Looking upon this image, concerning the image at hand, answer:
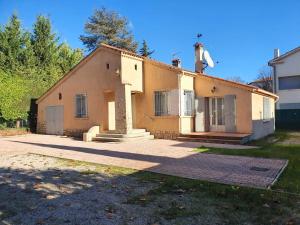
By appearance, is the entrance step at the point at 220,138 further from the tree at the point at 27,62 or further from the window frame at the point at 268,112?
the tree at the point at 27,62

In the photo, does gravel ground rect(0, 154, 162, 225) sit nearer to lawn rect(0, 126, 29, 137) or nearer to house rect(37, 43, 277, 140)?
house rect(37, 43, 277, 140)

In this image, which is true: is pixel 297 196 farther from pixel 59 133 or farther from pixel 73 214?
pixel 59 133

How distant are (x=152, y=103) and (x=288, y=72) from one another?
49.5 feet

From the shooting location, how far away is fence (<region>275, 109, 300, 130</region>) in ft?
86.8

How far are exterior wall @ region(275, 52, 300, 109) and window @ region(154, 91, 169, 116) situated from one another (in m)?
14.2

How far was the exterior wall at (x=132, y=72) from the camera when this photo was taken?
20016 millimetres

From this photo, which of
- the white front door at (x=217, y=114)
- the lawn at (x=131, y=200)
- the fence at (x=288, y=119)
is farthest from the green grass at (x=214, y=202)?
the fence at (x=288, y=119)

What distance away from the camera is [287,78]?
97.7 feet

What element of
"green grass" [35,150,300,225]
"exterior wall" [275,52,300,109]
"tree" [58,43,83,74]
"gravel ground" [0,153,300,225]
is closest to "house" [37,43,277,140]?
"exterior wall" [275,52,300,109]

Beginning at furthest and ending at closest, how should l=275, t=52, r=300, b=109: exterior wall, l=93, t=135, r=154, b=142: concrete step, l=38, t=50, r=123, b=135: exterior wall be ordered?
l=275, t=52, r=300, b=109: exterior wall < l=38, t=50, r=123, b=135: exterior wall < l=93, t=135, r=154, b=142: concrete step

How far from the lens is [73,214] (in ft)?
19.3

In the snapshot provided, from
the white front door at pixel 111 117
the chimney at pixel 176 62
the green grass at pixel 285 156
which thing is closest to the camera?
the green grass at pixel 285 156

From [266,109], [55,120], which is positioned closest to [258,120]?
[266,109]

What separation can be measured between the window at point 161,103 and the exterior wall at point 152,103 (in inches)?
8.4
